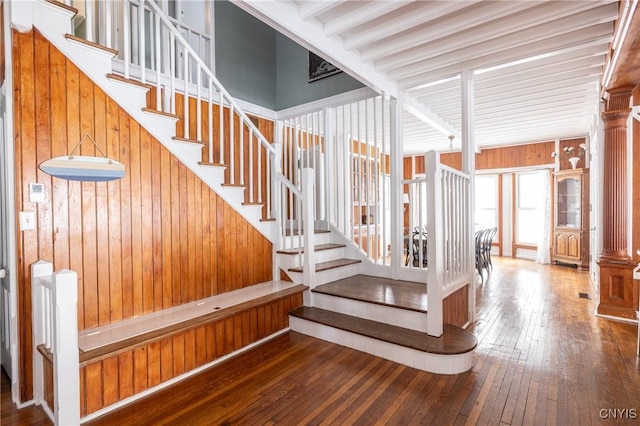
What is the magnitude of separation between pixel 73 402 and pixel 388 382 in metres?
1.98

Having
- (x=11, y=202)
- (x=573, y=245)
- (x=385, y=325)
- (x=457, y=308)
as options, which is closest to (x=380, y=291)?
(x=385, y=325)

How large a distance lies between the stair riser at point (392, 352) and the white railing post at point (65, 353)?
189 cm

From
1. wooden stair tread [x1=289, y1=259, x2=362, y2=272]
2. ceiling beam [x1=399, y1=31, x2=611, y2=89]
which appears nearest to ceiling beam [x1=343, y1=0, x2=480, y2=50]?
ceiling beam [x1=399, y1=31, x2=611, y2=89]

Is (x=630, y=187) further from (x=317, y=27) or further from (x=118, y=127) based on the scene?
(x=118, y=127)

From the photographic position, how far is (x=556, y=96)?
183 inches

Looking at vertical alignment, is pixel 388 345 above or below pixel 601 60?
below

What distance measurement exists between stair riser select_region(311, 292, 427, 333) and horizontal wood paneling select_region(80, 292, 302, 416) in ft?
1.56

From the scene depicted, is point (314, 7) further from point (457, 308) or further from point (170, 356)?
point (457, 308)

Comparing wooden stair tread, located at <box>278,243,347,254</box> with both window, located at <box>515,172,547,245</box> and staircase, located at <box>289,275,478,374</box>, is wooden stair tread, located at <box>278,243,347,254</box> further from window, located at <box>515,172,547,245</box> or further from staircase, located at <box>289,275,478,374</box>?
window, located at <box>515,172,547,245</box>

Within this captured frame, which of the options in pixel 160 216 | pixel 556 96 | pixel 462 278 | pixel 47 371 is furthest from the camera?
pixel 556 96

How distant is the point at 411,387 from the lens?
7.50ft

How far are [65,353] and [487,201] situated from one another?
9091mm

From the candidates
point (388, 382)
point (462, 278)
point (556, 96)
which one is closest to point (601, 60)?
point (556, 96)

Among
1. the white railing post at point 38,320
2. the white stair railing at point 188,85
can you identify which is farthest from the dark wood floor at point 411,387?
the white stair railing at point 188,85
